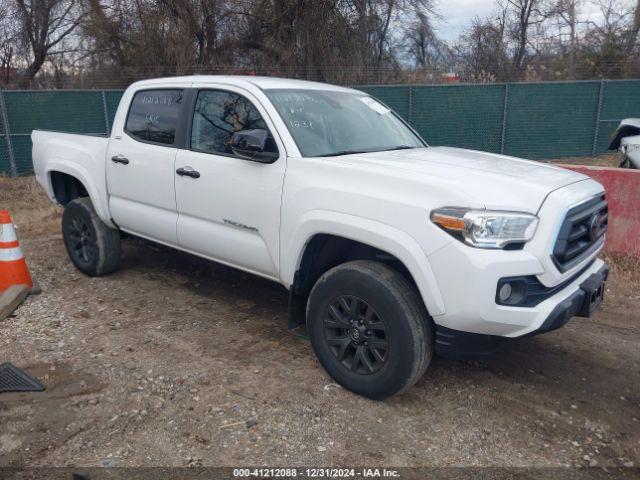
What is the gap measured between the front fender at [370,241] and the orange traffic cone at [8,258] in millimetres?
2904

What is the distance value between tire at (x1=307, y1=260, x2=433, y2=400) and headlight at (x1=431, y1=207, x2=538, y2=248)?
1.64 ft

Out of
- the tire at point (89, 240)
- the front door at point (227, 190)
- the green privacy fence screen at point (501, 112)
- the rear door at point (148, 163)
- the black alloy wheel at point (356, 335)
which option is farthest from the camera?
the green privacy fence screen at point (501, 112)

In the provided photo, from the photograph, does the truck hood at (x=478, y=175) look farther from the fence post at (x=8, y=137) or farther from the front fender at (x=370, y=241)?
the fence post at (x=8, y=137)

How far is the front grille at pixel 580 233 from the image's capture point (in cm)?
305

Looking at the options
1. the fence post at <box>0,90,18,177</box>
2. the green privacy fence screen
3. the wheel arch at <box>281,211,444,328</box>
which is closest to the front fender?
the wheel arch at <box>281,211,444,328</box>

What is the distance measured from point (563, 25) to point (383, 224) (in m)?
31.9

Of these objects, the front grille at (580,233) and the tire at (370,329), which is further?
the tire at (370,329)

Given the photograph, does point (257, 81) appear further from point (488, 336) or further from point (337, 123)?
point (488, 336)

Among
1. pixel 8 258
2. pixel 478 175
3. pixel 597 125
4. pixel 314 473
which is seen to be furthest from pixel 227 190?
pixel 597 125

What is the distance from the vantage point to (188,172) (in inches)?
170

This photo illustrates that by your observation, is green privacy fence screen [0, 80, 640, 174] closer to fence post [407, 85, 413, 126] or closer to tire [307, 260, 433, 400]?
fence post [407, 85, 413, 126]

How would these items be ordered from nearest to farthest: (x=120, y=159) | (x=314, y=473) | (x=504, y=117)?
(x=314, y=473), (x=120, y=159), (x=504, y=117)

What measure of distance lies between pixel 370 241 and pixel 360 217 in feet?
0.51

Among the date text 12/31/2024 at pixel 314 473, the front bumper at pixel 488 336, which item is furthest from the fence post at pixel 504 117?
the date text 12/31/2024 at pixel 314 473
